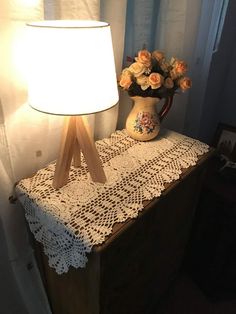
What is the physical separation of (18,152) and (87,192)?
250mm

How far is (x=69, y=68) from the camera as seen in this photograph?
0.60 m

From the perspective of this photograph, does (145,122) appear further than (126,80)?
Yes

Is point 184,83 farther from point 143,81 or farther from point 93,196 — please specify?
point 93,196

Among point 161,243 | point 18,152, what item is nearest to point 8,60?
point 18,152

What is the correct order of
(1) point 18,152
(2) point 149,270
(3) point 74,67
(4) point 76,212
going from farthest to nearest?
(2) point 149,270, (1) point 18,152, (4) point 76,212, (3) point 74,67

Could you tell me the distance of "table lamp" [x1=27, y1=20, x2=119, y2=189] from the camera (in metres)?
0.58

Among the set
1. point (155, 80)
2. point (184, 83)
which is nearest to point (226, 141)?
point (184, 83)

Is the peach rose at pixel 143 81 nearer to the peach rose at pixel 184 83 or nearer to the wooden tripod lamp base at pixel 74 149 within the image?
the peach rose at pixel 184 83

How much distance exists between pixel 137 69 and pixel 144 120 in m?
0.20

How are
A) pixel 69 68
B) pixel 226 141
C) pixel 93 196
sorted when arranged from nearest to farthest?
1. pixel 69 68
2. pixel 93 196
3. pixel 226 141

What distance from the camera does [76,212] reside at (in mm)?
710

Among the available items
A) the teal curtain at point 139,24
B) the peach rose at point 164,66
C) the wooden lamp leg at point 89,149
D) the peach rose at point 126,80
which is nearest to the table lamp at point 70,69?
the wooden lamp leg at point 89,149

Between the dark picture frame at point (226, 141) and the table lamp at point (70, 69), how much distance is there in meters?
1.03

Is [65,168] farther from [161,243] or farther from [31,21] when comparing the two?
[161,243]
